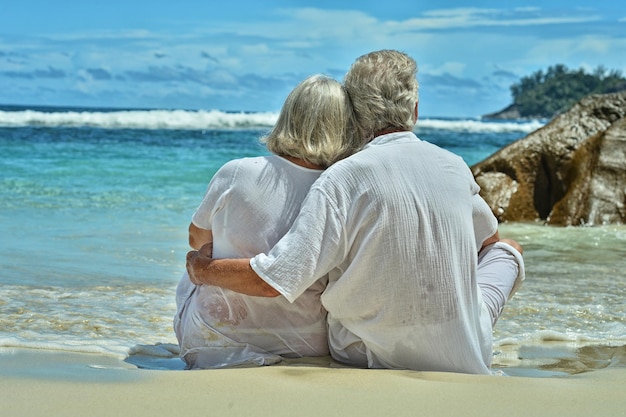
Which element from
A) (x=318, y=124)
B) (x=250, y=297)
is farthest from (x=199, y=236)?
(x=318, y=124)

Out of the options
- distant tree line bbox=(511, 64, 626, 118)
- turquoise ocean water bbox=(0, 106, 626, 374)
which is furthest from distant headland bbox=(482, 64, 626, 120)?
turquoise ocean water bbox=(0, 106, 626, 374)

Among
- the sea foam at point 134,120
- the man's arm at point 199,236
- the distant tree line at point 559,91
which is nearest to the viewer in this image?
the man's arm at point 199,236

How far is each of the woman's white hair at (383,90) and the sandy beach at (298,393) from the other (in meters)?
0.91

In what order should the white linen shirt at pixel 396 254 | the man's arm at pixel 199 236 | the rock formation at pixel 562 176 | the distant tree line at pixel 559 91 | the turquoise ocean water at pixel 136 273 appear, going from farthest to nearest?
1. the distant tree line at pixel 559 91
2. the rock formation at pixel 562 176
3. the turquoise ocean water at pixel 136 273
4. the man's arm at pixel 199 236
5. the white linen shirt at pixel 396 254

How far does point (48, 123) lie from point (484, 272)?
29.3m

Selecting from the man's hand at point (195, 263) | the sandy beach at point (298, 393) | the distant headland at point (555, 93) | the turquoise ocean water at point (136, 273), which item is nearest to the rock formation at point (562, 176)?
the turquoise ocean water at point (136, 273)

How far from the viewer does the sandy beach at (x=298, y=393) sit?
267 cm

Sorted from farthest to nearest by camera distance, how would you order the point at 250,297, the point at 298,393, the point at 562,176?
the point at 562,176 < the point at 250,297 < the point at 298,393

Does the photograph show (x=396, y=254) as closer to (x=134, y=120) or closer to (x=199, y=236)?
(x=199, y=236)

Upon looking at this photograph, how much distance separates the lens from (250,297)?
11.3 feet

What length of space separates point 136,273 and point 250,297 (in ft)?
10.6

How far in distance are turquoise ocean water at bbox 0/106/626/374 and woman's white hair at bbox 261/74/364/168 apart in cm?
24

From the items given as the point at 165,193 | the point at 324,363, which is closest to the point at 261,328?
the point at 324,363

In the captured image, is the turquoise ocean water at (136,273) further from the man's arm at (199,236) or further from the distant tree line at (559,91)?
the distant tree line at (559,91)
